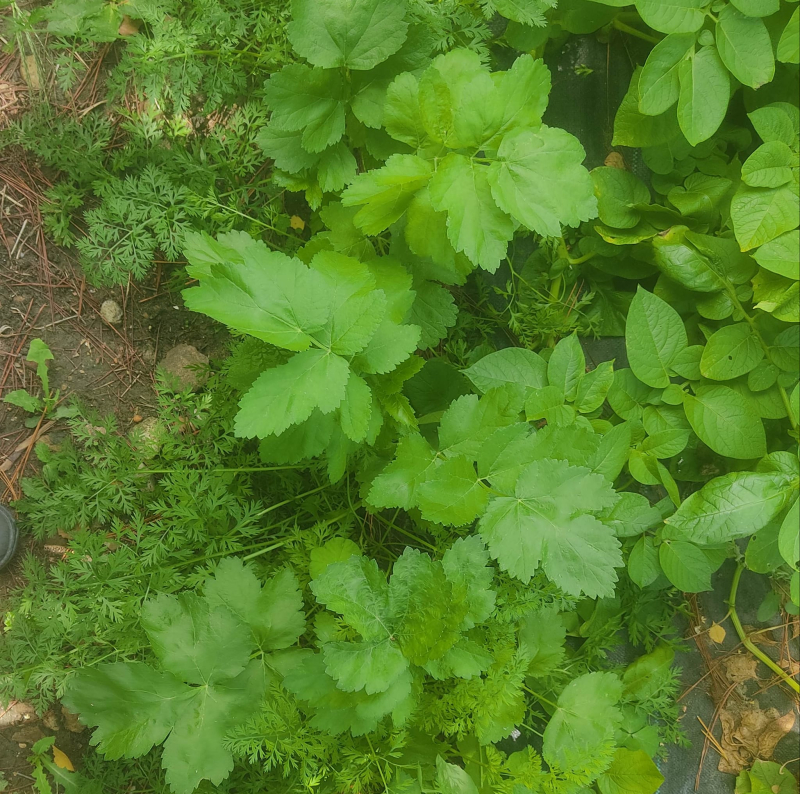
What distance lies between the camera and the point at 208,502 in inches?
77.7

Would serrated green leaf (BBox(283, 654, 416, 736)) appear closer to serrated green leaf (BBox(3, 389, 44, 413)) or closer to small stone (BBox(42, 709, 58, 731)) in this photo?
small stone (BBox(42, 709, 58, 731))

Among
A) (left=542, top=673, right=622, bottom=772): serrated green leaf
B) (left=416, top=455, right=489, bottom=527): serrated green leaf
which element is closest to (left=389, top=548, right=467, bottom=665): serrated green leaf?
(left=416, top=455, right=489, bottom=527): serrated green leaf

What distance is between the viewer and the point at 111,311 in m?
2.26

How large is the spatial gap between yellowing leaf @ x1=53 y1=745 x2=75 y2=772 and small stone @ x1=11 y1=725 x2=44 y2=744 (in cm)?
8

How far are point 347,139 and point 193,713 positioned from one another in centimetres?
180

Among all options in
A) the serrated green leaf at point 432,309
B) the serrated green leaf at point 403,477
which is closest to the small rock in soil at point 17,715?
the serrated green leaf at point 403,477

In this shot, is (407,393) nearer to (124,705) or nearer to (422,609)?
(422,609)

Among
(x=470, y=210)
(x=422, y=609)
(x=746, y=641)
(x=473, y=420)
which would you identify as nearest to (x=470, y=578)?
(x=422, y=609)

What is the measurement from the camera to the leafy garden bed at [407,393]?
1.52 m

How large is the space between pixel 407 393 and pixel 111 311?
1.16 meters

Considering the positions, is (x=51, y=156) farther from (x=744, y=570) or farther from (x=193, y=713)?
(x=744, y=570)

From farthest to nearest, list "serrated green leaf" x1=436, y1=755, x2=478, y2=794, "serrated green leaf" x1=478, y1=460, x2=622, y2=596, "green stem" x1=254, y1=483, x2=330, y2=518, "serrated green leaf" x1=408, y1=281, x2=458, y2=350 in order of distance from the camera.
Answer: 1. "green stem" x1=254, y1=483, x2=330, y2=518
2. "serrated green leaf" x1=408, y1=281, x2=458, y2=350
3. "serrated green leaf" x1=436, y1=755, x2=478, y2=794
4. "serrated green leaf" x1=478, y1=460, x2=622, y2=596

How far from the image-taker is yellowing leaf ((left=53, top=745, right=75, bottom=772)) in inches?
83.6

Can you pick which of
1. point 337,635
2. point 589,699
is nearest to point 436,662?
point 337,635
